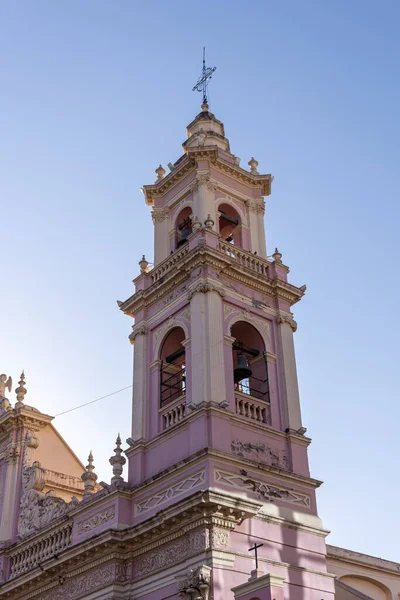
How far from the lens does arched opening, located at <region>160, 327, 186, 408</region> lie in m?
18.8

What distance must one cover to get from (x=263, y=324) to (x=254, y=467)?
3885 millimetres

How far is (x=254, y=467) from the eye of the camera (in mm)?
16547

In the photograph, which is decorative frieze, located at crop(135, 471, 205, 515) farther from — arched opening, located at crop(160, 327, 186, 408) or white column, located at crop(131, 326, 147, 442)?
arched opening, located at crop(160, 327, 186, 408)

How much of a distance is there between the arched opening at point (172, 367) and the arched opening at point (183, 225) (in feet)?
9.21

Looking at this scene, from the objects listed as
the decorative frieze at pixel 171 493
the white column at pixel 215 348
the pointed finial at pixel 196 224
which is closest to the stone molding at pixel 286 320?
the white column at pixel 215 348

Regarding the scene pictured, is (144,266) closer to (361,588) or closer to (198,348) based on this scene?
(198,348)

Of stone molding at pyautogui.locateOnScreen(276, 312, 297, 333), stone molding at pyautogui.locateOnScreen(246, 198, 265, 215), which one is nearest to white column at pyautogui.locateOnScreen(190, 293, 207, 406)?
stone molding at pyautogui.locateOnScreen(276, 312, 297, 333)

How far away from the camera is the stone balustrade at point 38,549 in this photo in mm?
18672

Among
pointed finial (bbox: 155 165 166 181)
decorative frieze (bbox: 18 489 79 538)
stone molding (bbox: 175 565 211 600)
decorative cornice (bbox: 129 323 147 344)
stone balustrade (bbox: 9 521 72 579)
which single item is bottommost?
stone molding (bbox: 175 565 211 600)

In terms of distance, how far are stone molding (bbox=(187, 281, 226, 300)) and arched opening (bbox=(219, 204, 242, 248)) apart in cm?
272

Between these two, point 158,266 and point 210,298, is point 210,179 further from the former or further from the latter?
point 210,298

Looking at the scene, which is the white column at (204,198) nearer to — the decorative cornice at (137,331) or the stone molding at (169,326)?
the stone molding at (169,326)

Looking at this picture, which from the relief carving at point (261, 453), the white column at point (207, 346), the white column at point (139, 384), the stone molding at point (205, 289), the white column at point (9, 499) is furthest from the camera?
the white column at point (9, 499)

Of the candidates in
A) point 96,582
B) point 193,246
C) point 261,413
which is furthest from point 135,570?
point 193,246
